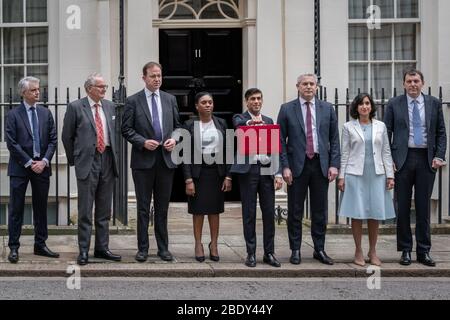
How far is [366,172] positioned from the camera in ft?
31.3

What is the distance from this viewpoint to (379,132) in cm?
954

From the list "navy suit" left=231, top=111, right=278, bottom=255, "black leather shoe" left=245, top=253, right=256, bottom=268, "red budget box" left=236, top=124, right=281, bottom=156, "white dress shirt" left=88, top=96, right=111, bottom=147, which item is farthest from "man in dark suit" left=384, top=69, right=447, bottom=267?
"white dress shirt" left=88, top=96, right=111, bottom=147

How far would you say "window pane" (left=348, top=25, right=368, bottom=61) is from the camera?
13664 millimetres

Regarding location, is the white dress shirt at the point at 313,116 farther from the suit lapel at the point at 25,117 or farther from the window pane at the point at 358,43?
the window pane at the point at 358,43

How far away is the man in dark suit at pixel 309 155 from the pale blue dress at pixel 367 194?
0.25 m

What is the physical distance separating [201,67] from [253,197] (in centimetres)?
463

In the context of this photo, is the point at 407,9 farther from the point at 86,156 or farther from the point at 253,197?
the point at 86,156

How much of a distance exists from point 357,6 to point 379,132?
4.59 metres

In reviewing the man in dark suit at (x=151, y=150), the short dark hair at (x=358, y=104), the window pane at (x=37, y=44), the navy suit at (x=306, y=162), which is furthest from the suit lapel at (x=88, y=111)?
the window pane at (x=37, y=44)

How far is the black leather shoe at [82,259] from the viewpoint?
9352 mm

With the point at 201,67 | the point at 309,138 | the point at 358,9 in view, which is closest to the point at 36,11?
the point at 201,67
